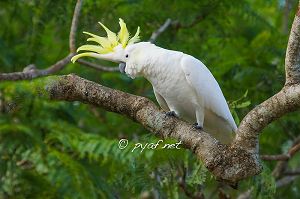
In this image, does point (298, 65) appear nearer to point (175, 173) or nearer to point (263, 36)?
point (175, 173)

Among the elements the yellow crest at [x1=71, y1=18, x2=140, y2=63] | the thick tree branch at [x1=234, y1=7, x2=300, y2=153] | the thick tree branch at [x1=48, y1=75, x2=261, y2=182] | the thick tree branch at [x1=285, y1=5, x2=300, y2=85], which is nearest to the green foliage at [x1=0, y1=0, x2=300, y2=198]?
the thick tree branch at [x1=48, y1=75, x2=261, y2=182]

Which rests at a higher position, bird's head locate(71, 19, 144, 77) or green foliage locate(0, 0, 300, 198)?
bird's head locate(71, 19, 144, 77)

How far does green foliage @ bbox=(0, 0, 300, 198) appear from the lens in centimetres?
309

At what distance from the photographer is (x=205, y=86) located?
3.09 metres

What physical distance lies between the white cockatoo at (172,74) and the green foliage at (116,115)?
A: 18cm

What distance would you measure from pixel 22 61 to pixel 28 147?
2.14 m

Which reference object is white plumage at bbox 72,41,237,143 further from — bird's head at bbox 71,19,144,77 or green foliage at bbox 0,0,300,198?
green foliage at bbox 0,0,300,198

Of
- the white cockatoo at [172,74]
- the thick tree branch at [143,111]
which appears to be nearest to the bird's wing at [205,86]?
the white cockatoo at [172,74]

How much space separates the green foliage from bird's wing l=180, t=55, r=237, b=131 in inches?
5.4

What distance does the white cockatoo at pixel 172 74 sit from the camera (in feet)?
9.62

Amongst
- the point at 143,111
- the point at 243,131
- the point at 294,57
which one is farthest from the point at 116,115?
the point at 294,57

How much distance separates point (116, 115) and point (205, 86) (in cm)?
190

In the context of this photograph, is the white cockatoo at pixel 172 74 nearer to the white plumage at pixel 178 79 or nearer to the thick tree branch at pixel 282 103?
the white plumage at pixel 178 79

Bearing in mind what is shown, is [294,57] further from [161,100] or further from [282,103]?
[161,100]
